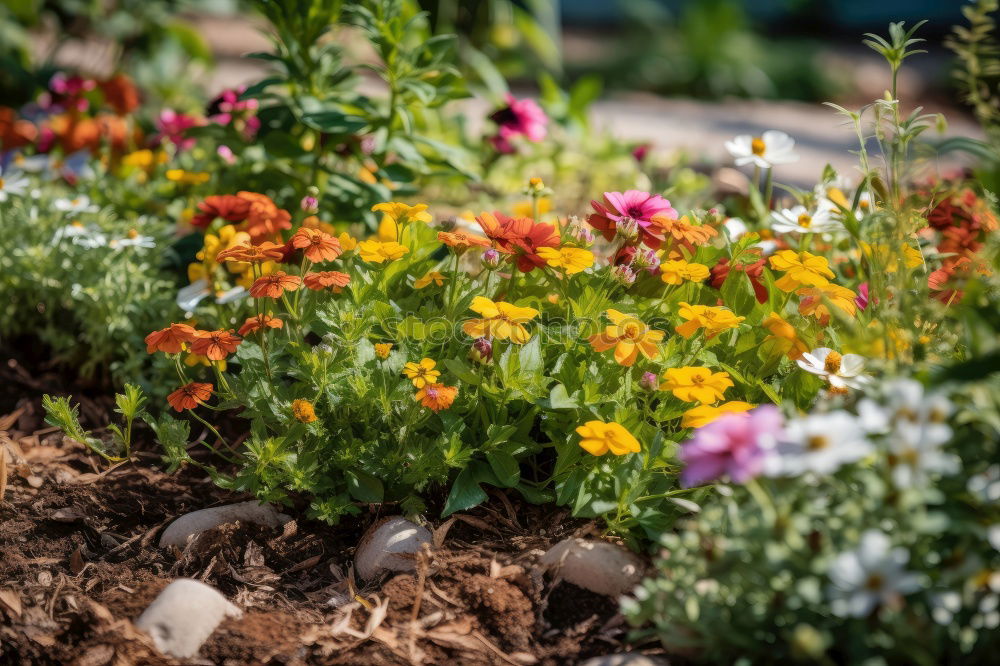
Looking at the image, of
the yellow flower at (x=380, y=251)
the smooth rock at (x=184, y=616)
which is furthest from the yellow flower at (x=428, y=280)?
the smooth rock at (x=184, y=616)

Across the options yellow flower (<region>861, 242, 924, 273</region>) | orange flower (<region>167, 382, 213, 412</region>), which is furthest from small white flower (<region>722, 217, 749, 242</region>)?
orange flower (<region>167, 382, 213, 412</region>)

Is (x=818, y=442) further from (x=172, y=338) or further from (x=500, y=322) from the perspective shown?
(x=172, y=338)

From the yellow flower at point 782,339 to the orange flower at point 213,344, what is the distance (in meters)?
1.13

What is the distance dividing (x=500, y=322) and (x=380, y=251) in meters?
0.38

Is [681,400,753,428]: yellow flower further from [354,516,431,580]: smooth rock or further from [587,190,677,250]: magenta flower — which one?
[354,516,431,580]: smooth rock

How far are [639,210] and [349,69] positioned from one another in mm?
1210

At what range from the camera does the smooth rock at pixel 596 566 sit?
1715mm

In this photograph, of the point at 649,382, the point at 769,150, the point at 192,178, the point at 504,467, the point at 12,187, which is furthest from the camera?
the point at 192,178

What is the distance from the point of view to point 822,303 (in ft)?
6.22

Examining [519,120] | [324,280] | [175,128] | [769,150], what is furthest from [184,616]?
[175,128]

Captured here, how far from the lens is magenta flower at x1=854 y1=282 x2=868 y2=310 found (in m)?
2.10

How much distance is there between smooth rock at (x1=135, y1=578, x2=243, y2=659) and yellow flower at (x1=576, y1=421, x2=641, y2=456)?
28.4 inches

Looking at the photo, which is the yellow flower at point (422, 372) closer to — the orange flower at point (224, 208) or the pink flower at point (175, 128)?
the orange flower at point (224, 208)

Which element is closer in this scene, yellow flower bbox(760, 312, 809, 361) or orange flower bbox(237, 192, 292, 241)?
yellow flower bbox(760, 312, 809, 361)
